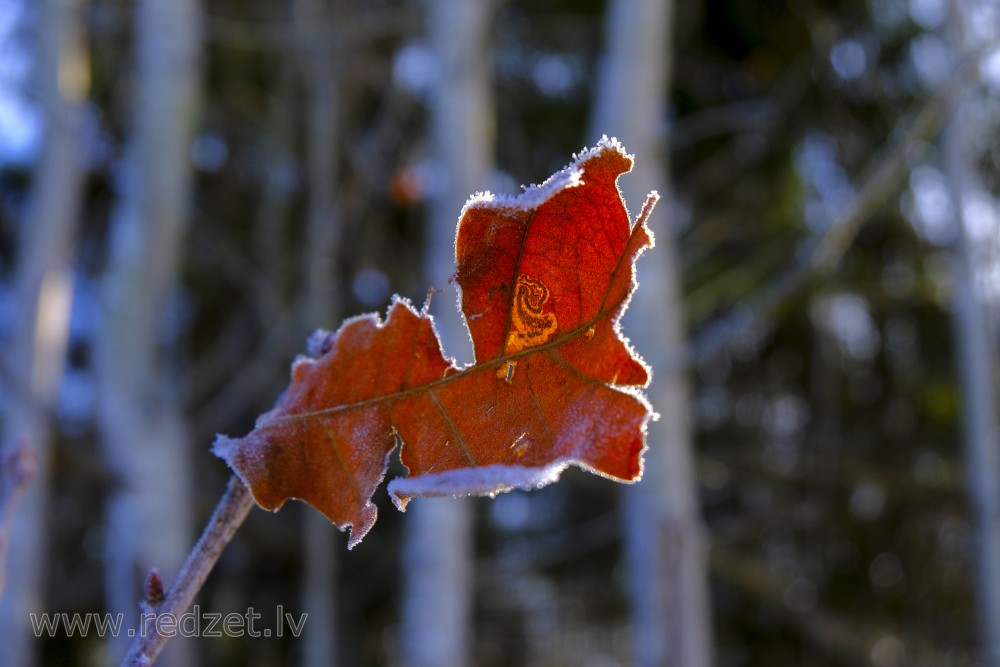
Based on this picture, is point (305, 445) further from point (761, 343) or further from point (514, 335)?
point (761, 343)

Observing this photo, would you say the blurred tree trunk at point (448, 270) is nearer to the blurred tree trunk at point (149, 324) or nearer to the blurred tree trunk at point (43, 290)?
the blurred tree trunk at point (149, 324)

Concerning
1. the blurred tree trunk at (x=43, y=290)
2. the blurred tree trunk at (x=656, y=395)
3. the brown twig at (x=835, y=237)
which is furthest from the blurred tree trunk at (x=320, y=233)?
the brown twig at (x=835, y=237)

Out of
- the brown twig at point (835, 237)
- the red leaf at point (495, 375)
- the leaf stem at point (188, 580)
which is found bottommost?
the leaf stem at point (188, 580)

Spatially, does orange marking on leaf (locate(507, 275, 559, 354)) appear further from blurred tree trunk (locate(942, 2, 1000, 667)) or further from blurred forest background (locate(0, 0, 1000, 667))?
blurred tree trunk (locate(942, 2, 1000, 667))

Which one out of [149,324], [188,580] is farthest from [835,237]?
[149,324]

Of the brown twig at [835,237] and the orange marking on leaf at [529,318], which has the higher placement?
the brown twig at [835,237]
